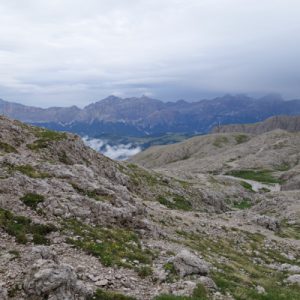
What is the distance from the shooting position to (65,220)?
28.5 metres

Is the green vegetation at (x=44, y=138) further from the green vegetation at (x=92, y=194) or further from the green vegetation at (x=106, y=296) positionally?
the green vegetation at (x=106, y=296)

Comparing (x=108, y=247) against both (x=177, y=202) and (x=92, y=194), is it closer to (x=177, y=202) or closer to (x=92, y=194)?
(x=92, y=194)

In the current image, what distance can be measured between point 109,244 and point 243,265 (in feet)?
40.3

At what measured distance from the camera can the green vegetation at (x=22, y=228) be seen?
24312mm

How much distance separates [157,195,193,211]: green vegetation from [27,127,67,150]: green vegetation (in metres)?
20.3

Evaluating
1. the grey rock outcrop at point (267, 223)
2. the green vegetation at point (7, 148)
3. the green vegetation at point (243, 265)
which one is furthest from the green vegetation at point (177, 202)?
the green vegetation at point (7, 148)

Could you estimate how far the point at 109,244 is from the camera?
26562 millimetres

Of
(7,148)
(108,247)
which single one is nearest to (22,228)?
(108,247)

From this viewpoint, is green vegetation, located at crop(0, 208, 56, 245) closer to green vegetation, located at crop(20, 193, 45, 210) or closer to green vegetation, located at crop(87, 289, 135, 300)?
green vegetation, located at crop(20, 193, 45, 210)

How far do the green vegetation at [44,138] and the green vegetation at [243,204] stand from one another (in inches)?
2116

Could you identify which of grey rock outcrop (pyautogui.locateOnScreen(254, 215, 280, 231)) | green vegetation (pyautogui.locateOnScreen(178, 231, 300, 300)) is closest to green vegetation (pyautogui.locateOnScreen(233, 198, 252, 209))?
grey rock outcrop (pyautogui.locateOnScreen(254, 215, 280, 231))

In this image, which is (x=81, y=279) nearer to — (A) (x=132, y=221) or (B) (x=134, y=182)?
(A) (x=132, y=221)

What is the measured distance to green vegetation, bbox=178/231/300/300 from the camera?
23281mm

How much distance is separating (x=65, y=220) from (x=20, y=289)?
34.4 feet
